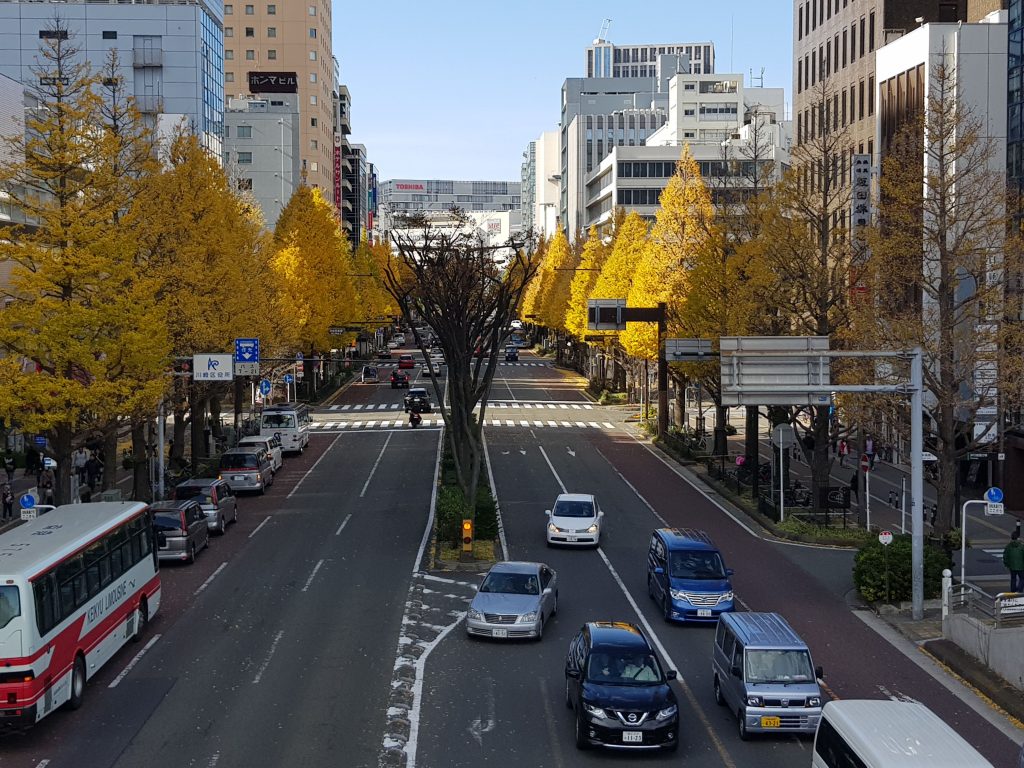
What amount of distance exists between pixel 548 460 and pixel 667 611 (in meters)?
27.6

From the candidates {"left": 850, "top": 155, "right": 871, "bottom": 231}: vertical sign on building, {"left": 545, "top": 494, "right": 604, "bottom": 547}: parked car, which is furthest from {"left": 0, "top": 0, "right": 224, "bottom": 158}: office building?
{"left": 545, "top": 494, "right": 604, "bottom": 547}: parked car

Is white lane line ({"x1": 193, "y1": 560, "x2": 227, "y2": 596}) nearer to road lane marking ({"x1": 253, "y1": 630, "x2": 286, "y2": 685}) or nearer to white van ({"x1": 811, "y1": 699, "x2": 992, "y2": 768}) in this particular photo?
road lane marking ({"x1": 253, "y1": 630, "x2": 286, "y2": 685})

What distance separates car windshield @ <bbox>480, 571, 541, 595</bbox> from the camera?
Result: 2406 cm

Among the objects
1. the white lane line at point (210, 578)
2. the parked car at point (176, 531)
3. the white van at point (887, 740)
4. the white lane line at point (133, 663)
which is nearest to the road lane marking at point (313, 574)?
the white lane line at point (210, 578)

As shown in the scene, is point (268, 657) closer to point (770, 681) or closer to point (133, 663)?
point (133, 663)

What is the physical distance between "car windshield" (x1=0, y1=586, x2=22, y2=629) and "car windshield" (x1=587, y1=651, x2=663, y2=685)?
886 centimetres

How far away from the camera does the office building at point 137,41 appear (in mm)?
83375

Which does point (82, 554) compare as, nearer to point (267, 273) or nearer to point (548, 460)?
point (548, 460)

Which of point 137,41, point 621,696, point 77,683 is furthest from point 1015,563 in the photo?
point 137,41

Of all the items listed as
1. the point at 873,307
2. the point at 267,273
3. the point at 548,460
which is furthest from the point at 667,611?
the point at 267,273

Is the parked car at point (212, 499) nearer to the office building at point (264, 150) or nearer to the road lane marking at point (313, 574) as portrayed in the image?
the road lane marking at point (313, 574)

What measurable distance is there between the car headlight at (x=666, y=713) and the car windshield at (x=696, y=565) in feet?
27.1

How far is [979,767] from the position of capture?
39.0ft

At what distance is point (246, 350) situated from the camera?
149 feet
